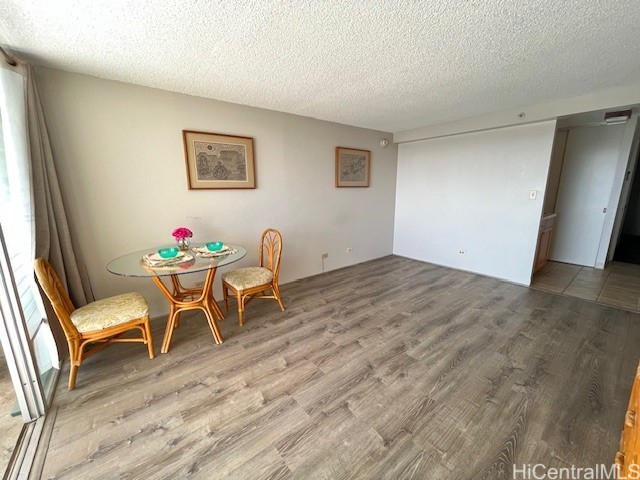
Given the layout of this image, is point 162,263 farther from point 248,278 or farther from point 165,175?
point 165,175

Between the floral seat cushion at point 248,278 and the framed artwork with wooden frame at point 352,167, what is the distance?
6.28ft

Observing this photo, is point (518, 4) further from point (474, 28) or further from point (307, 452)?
point (307, 452)

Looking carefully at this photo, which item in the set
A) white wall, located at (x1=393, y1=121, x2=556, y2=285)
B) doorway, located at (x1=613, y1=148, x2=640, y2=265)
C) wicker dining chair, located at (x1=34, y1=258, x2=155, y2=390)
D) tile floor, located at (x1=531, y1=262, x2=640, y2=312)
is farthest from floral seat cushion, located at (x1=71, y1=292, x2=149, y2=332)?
doorway, located at (x1=613, y1=148, x2=640, y2=265)

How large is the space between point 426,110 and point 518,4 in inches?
73.9

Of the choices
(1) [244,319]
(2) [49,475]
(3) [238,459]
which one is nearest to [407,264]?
(1) [244,319]

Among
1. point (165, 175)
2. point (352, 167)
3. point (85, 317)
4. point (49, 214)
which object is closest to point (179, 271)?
point (85, 317)

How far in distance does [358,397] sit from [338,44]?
92.0 inches

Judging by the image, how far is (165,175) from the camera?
2506 mm

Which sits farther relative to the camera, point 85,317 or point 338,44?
point 85,317

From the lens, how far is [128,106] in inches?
89.0

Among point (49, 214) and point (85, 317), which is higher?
point (49, 214)

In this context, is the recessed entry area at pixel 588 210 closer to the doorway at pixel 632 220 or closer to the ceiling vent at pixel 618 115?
the ceiling vent at pixel 618 115

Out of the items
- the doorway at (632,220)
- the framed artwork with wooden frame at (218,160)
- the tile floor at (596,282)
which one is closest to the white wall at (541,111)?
the tile floor at (596,282)

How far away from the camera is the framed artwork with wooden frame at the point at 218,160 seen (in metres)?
2.61
